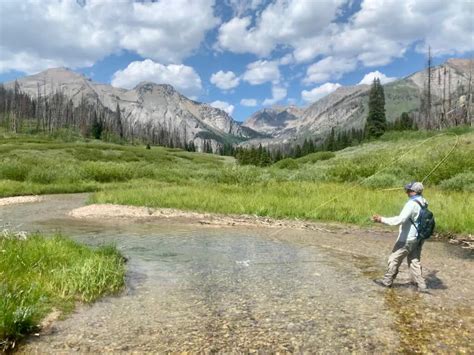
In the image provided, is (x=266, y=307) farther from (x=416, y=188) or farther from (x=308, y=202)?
(x=308, y=202)

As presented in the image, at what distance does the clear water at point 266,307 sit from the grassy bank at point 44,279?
0.42 m

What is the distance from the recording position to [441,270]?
43.3ft

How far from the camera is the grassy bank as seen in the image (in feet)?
25.8

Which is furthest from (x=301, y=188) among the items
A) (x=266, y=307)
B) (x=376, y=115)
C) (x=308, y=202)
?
(x=376, y=115)

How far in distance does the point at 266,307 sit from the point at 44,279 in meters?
5.15

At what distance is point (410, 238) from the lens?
1083 centimetres

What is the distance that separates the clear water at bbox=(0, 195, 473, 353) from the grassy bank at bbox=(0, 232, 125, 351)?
Result: 0.42 meters

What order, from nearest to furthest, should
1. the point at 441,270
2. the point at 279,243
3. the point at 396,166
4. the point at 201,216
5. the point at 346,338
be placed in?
the point at 346,338
the point at 441,270
the point at 279,243
the point at 201,216
the point at 396,166

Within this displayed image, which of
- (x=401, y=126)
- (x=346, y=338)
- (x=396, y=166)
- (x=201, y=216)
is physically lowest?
(x=346, y=338)

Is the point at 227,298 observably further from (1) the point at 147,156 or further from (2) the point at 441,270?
(1) the point at 147,156

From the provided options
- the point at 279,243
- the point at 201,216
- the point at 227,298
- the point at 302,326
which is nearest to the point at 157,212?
the point at 201,216

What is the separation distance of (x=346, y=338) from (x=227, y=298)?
3173 millimetres

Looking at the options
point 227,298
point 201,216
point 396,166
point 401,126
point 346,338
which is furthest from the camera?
point 401,126

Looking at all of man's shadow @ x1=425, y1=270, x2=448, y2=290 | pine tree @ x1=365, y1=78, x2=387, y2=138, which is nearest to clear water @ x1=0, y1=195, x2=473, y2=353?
man's shadow @ x1=425, y1=270, x2=448, y2=290
